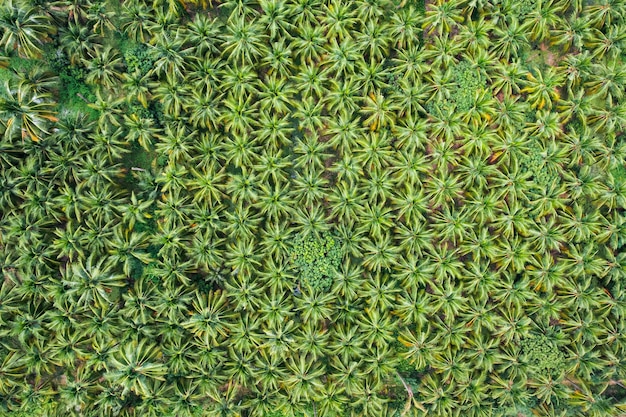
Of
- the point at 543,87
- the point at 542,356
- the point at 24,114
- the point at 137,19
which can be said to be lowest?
the point at 542,356

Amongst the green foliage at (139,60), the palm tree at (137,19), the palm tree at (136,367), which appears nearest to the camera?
the palm tree at (136,367)

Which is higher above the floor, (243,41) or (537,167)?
(243,41)

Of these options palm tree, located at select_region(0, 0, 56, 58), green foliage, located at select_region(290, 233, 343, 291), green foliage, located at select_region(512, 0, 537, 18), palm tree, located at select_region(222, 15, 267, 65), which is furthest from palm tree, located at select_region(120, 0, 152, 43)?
green foliage, located at select_region(512, 0, 537, 18)

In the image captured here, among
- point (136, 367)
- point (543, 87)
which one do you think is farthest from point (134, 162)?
point (543, 87)

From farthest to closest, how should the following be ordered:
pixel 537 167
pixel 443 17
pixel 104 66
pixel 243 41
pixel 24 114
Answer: pixel 537 167, pixel 443 17, pixel 104 66, pixel 243 41, pixel 24 114

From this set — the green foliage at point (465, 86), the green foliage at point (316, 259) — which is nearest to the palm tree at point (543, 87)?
the green foliage at point (465, 86)

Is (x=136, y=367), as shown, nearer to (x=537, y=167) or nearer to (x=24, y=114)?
(x=24, y=114)

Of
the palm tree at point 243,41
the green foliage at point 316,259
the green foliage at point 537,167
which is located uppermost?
the palm tree at point 243,41

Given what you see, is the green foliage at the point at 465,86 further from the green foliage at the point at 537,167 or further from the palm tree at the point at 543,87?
the green foliage at the point at 537,167
